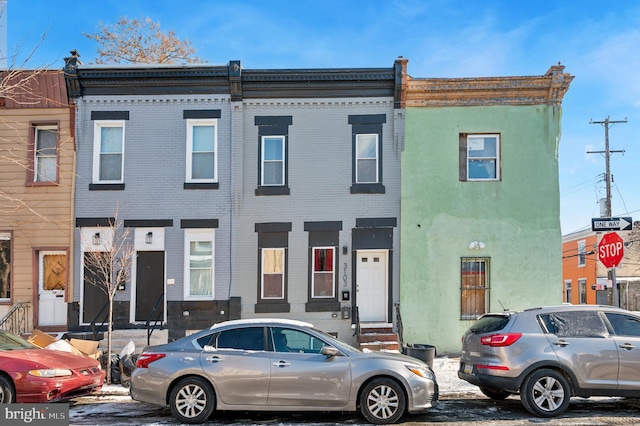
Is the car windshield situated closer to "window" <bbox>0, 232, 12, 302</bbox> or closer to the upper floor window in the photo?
"window" <bbox>0, 232, 12, 302</bbox>

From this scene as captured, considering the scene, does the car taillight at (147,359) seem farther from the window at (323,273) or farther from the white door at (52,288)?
the white door at (52,288)

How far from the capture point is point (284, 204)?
15109mm

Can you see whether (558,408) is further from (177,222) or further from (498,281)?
(177,222)

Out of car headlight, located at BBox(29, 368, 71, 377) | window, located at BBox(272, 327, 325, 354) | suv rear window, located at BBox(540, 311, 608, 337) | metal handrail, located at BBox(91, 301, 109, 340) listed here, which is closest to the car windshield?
car headlight, located at BBox(29, 368, 71, 377)

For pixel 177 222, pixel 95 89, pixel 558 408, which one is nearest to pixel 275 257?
pixel 177 222

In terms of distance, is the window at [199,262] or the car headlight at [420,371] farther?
the window at [199,262]

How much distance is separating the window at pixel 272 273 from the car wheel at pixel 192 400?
6.81 metres

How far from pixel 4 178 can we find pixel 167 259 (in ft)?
15.6

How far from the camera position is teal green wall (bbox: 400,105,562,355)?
14938 millimetres

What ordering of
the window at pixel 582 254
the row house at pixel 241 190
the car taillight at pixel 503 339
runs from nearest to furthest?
the car taillight at pixel 503 339 → the row house at pixel 241 190 → the window at pixel 582 254

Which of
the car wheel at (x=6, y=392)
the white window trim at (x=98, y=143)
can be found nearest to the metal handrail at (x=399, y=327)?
the white window trim at (x=98, y=143)

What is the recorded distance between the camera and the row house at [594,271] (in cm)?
Result: 3925

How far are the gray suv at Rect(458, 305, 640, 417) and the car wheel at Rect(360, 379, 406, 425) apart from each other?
62.3 inches

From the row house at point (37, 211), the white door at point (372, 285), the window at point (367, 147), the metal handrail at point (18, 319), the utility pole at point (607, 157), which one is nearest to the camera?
the metal handrail at point (18, 319)
